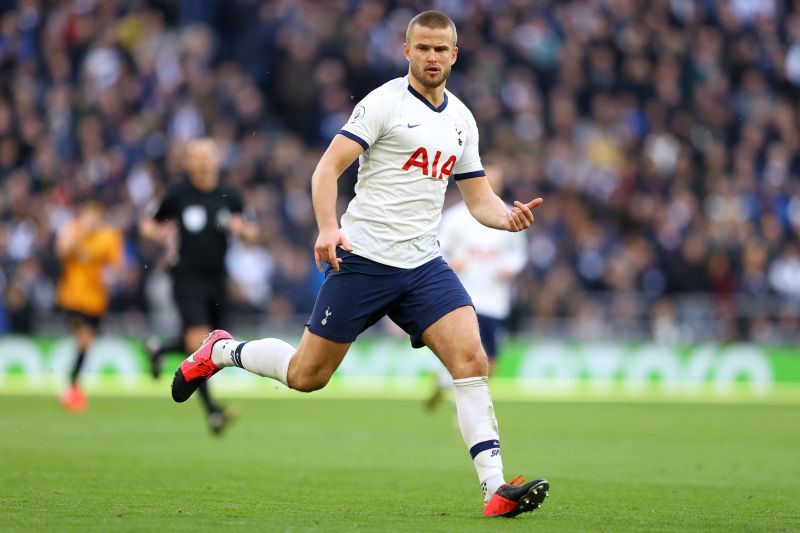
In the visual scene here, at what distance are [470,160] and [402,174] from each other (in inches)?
21.5

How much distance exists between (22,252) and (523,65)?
31.6 feet

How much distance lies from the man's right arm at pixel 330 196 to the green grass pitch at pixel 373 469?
1.38m

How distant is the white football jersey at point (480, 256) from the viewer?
14664 mm

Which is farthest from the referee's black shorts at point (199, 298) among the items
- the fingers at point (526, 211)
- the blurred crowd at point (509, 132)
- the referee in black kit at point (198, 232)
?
the blurred crowd at point (509, 132)

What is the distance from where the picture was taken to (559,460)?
11188 millimetres

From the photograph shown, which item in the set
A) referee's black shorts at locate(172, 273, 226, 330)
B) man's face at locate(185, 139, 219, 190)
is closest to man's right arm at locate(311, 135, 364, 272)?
man's face at locate(185, 139, 219, 190)

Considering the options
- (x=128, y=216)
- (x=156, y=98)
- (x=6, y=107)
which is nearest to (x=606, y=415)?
(x=128, y=216)

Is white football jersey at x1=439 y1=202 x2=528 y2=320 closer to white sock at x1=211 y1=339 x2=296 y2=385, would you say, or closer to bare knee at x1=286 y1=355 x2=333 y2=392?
A: white sock at x1=211 y1=339 x2=296 y2=385

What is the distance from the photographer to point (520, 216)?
25.2ft

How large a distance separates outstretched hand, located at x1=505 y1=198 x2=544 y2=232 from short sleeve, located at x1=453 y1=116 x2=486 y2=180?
35 centimetres

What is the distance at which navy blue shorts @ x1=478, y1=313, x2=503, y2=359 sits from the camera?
14461 millimetres

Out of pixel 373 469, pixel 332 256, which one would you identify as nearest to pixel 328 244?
pixel 332 256

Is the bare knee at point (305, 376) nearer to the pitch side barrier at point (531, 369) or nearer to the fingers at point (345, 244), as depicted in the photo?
the fingers at point (345, 244)

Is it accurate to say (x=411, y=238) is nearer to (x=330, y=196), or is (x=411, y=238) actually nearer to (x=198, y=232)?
(x=330, y=196)
